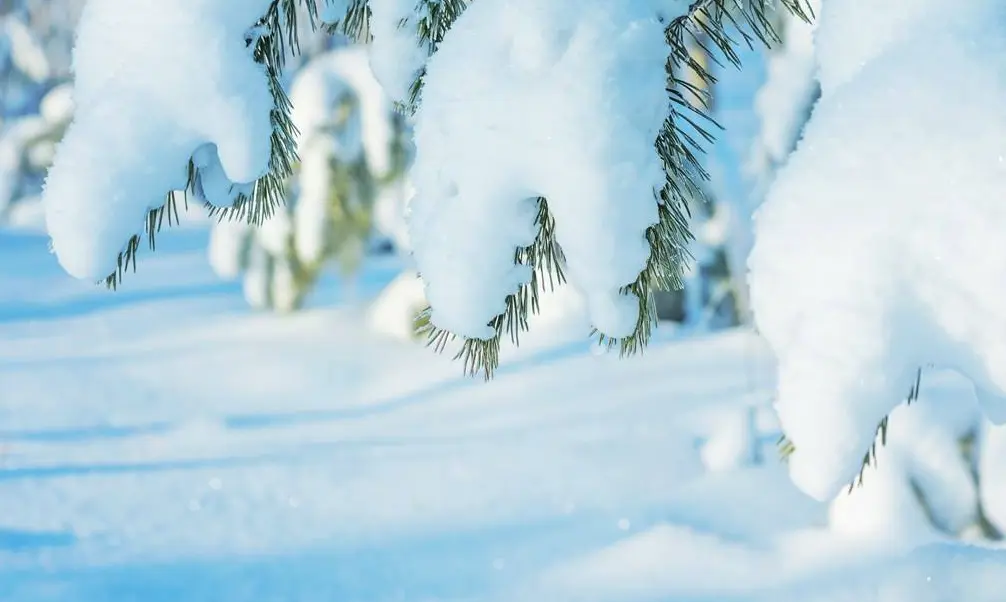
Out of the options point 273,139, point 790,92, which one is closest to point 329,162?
point 790,92

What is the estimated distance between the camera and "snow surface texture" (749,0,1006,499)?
137cm

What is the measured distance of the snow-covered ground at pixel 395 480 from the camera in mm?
4555

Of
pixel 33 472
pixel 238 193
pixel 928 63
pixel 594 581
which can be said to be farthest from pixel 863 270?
pixel 33 472

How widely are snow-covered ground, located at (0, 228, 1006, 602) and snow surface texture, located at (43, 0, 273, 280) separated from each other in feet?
10.2

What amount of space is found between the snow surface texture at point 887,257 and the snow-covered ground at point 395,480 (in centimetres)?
305

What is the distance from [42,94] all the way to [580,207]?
2597 cm

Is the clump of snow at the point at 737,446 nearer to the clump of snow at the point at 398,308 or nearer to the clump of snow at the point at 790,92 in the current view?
the clump of snow at the point at 790,92

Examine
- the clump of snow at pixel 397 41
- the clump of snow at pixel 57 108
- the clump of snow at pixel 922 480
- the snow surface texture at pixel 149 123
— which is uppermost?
the clump of snow at pixel 57 108

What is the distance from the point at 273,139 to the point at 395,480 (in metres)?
4.18

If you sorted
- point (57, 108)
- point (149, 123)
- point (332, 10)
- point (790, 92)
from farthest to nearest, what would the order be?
1. point (57, 108)
2. point (790, 92)
3. point (332, 10)
4. point (149, 123)

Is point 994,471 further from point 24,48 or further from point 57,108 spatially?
point 24,48

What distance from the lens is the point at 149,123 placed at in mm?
1716

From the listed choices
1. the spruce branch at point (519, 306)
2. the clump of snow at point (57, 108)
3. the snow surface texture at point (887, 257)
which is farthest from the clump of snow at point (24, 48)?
the snow surface texture at point (887, 257)

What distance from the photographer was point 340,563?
485cm
